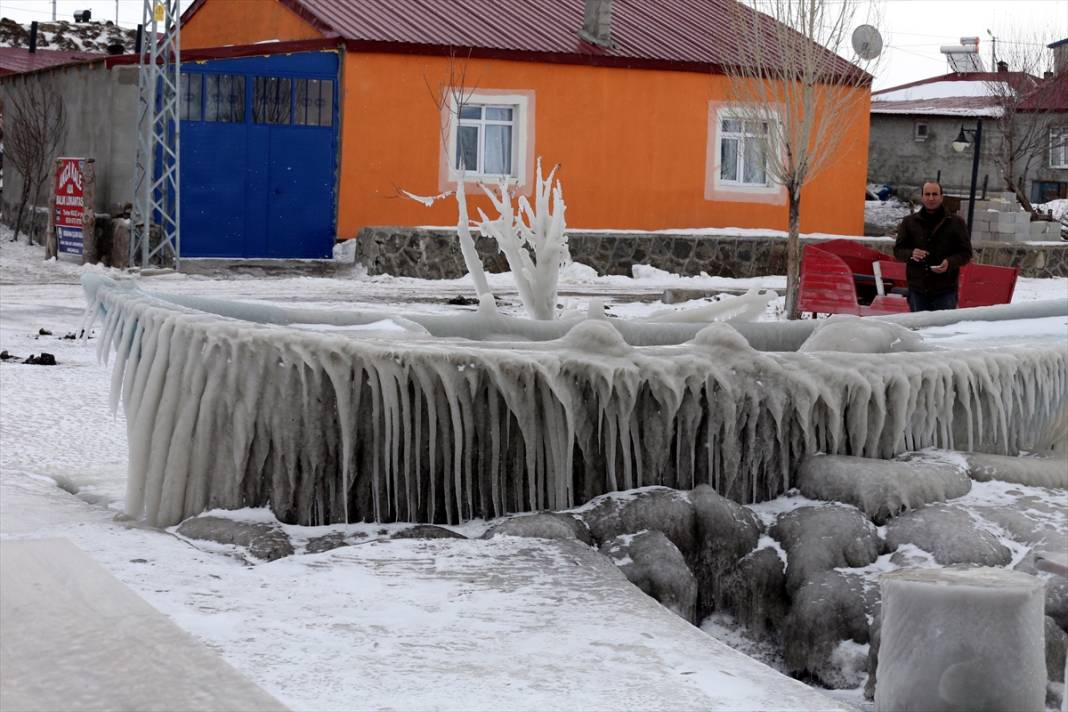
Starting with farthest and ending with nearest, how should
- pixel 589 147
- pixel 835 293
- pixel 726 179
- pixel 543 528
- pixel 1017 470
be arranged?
pixel 726 179
pixel 589 147
pixel 835 293
pixel 1017 470
pixel 543 528

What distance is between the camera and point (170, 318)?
505 cm

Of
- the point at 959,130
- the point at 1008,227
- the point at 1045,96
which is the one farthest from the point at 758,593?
the point at 959,130

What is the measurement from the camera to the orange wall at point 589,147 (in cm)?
1752

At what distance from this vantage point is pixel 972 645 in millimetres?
3193

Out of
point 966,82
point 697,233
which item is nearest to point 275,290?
point 697,233

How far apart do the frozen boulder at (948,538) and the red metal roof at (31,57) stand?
87.8 feet

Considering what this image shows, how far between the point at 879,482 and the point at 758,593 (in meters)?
0.63

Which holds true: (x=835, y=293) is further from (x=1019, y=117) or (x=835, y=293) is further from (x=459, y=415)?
(x=1019, y=117)

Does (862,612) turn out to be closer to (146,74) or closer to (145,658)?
(145,658)

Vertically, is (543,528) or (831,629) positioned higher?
(543,528)

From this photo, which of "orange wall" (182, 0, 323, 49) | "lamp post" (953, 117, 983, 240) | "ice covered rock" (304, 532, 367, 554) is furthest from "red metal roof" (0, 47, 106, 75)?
"ice covered rock" (304, 532, 367, 554)

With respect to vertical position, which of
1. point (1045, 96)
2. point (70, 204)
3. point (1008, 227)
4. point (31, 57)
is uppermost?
point (1045, 96)

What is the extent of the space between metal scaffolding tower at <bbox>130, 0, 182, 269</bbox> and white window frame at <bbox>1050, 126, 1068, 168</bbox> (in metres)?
23.2

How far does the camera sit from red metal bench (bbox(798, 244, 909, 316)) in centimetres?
1034
